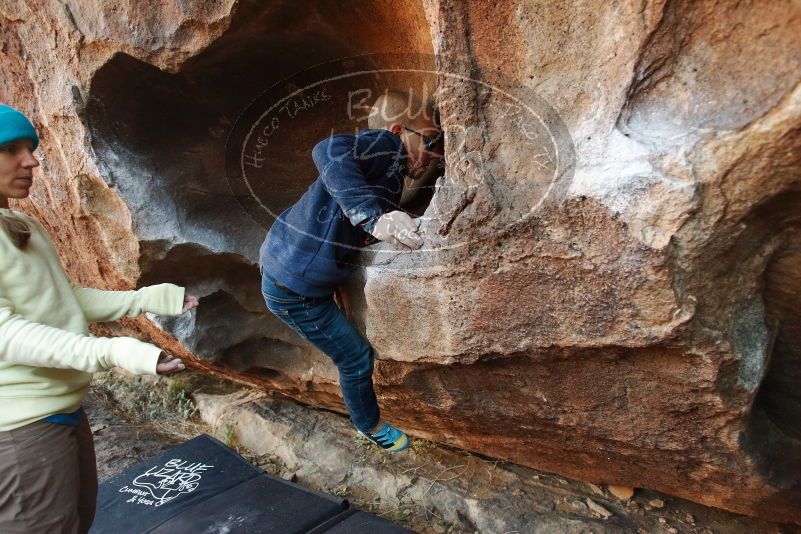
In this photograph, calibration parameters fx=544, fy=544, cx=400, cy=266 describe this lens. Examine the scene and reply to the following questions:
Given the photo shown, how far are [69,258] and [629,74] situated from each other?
2169 millimetres

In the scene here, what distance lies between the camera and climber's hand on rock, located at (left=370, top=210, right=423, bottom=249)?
4.00ft

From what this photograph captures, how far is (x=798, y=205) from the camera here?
3.20 ft

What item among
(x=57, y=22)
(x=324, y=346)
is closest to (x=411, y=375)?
(x=324, y=346)

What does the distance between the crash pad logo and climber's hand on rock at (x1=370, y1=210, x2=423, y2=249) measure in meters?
1.44

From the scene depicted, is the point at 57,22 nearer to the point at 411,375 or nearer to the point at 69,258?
the point at 69,258

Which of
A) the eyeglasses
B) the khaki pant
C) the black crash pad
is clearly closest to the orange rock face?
the eyeglasses

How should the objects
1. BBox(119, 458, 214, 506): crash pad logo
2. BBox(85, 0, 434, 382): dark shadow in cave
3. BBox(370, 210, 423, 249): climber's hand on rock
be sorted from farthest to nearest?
BBox(119, 458, 214, 506): crash pad logo < BBox(85, 0, 434, 382): dark shadow in cave < BBox(370, 210, 423, 249): climber's hand on rock

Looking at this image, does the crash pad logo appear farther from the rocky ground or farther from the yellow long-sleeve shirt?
the yellow long-sleeve shirt

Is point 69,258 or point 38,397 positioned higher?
point 69,258

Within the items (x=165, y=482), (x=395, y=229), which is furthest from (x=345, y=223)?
(x=165, y=482)

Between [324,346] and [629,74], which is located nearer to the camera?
[629,74]

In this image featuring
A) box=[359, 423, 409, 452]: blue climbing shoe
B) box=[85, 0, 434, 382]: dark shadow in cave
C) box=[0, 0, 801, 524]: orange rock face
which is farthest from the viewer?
box=[359, 423, 409, 452]: blue climbing shoe

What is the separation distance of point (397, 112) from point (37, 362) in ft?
3.26

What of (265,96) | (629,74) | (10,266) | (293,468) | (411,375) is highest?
(265,96)
